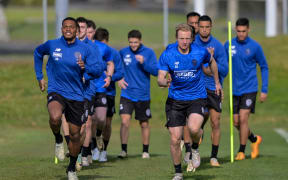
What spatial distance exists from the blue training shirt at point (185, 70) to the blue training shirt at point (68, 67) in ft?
3.33

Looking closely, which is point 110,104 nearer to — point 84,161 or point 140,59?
point 140,59

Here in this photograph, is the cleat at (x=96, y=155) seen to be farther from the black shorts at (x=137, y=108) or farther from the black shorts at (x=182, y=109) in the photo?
the black shorts at (x=182, y=109)

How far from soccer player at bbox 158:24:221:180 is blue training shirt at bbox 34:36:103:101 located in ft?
3.35

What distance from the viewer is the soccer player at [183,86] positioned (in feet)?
38.1

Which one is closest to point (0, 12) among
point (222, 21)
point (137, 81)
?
point (222, 21)

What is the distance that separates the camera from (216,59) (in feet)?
45.5

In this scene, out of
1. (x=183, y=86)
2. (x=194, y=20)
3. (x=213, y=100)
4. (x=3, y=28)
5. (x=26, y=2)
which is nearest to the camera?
(x=183, y=86)

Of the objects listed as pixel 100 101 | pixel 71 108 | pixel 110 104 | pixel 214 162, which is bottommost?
pixel 214 162

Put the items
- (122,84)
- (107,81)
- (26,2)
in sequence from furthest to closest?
(26,2) < (122,84) < (107,81)

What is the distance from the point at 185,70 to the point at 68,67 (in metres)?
1.67

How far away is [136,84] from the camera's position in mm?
15656

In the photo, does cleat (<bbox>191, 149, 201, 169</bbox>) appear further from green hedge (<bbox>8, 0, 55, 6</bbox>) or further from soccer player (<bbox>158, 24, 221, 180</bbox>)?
green hedge (<bbox>8, 0, 55, 6</bbox>)

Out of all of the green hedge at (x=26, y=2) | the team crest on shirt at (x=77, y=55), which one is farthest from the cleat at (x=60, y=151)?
the green hedge at (x=26, y=2)

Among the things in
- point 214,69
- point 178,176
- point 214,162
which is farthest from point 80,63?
point 214,162
